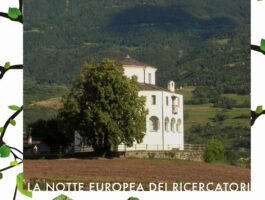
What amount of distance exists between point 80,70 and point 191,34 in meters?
2.33

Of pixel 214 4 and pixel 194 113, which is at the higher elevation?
pixel 214 4

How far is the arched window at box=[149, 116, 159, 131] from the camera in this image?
53.7 feet

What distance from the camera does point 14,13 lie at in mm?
10117

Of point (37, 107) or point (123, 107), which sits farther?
point (123, 107)

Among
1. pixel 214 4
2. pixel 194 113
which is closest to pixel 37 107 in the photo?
pixel 194 113

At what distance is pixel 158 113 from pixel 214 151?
333 centimetres

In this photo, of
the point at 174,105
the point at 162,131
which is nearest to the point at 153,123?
the point at 174,105

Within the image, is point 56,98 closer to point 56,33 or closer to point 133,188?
point 56,33

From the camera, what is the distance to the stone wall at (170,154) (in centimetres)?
1352

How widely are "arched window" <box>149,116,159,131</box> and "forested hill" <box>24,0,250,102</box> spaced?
117cm

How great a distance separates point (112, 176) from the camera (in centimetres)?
1137

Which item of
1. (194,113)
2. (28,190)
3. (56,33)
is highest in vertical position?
(56,33)

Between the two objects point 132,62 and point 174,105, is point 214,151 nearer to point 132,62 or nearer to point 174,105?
point 174,105

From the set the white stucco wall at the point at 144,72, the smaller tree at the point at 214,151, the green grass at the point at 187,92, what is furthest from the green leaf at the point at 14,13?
the green grass at the point at 187,92
